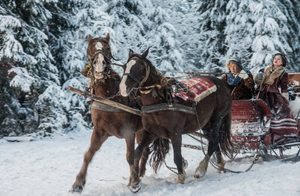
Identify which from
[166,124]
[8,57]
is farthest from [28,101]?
[166,124]

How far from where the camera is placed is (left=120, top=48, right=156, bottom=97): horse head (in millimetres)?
6571

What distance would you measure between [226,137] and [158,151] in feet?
4.52

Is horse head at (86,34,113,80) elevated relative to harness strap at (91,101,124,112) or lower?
elevated

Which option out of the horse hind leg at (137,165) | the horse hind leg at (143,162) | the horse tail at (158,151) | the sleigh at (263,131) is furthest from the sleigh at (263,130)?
the horse hind leg at (137,165)

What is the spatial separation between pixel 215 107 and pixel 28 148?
18.0 feet

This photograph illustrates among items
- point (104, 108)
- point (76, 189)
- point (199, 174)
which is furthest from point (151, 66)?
point (76, 189)

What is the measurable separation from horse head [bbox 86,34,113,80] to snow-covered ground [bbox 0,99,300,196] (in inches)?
70.0

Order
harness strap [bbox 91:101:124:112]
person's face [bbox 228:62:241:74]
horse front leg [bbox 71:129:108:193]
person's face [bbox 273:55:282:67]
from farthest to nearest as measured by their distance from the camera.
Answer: person's face [bbox 228:62:241:74], person's face [bbox 273:55:282:67], horse front leg [bbox 71:129:108:193], harness strap [bbox 91:101:124:112]

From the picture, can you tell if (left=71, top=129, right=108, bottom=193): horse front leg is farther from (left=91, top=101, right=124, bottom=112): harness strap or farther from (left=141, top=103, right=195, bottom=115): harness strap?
(left=141, top=103, right=195, bottom=115): harness strap

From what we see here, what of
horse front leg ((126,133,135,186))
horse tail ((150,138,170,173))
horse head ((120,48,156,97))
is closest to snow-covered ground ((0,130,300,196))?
horse tail ((150,138,170,173))

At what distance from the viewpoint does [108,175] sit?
9125 mm

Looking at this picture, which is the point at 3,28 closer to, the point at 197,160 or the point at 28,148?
the point at 28,148

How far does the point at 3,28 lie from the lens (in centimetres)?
1285

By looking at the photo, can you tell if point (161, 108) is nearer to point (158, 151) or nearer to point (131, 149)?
point (131, 149)
